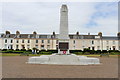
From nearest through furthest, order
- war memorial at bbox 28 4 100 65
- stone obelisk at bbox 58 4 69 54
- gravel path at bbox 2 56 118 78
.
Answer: gravel path at bbox 2 56 118 78 → war memorial at bbox 28 4 100 65 → stone obelisk at bbox 58 4 69 54

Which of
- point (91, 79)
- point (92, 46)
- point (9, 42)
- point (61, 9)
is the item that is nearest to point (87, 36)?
point (92, 46)

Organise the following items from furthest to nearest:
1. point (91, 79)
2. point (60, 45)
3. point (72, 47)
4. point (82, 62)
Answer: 1. point (72, 47)
2. point (60, 45)
3. point (82, 62)
4. point (91, 79)

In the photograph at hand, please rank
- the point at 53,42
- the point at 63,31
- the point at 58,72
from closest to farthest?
1. the point at 58,72
2. the point at 63,31
3. the point at 53,42

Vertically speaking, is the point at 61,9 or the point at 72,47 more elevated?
the point at 61,9

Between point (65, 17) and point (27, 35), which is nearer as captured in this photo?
point (65, 17)

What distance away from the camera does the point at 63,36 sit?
21.9 m

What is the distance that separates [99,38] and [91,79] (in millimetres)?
58267

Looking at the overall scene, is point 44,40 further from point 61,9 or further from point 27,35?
point 61,9

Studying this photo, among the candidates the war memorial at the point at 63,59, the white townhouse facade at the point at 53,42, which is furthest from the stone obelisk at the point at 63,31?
the white townhouse facade at the point at 53,42

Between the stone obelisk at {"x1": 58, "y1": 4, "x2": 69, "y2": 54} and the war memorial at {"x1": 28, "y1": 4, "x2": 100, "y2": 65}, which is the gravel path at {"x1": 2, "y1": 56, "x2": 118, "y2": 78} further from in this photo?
the stone obelisk at {"x1": 58, "y1": 4, "x2": 69, "y2": 54}

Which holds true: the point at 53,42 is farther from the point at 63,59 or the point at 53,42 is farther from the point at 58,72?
the point at 58,72

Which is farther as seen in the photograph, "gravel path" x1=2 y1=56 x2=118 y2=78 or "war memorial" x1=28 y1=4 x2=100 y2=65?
"war memorial" x1=28 y1=4 x2=100 y2=65

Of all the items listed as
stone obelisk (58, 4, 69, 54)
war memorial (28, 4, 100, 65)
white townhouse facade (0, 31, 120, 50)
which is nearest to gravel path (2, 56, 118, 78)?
war memorial (28, 4, 100, 65)

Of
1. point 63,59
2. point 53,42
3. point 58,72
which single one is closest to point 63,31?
point 63,59
